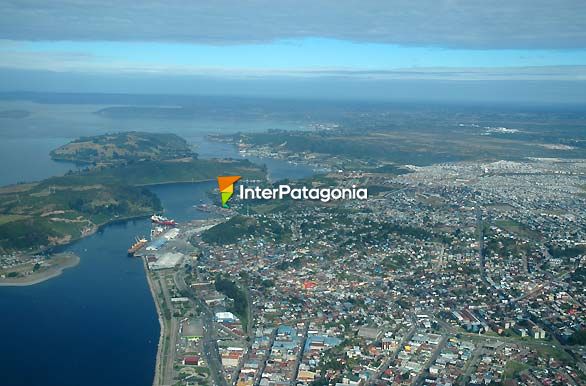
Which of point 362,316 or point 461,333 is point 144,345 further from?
point 461,333

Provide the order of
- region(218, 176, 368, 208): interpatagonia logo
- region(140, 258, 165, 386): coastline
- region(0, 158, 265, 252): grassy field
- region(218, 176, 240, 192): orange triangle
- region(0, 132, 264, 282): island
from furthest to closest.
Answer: region(218, 176, 240, 192): orange triangle < region(218, 176, 368, 208): interpatagonia logo < region(0, 158, 265, 252): grassy field < region(0, 132, 264, 282): island < region(140, 258, 165, 386): coastline

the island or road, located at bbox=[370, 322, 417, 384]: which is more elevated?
the island

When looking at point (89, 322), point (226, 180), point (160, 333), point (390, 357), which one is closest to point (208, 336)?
point (160, 333)

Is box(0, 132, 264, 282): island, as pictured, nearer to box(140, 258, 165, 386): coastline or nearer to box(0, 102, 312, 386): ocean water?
box(0, 102, 312, 386): ocean water

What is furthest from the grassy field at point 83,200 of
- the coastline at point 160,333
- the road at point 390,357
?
the road at point 390,357

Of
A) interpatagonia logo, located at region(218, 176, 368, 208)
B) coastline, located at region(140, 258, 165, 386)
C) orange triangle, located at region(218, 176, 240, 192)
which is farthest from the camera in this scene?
orange triangle, located at region(218, 176, 240, 192)

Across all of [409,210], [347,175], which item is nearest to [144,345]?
[409,210]

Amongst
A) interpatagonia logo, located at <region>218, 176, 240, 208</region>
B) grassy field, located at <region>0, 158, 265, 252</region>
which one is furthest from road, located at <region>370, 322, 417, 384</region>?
interpatagonia logo, located at <region>218, 176, 240, 208</region>

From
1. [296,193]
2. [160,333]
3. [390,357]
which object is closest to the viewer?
[390,357]

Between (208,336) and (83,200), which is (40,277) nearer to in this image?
(208,336)
